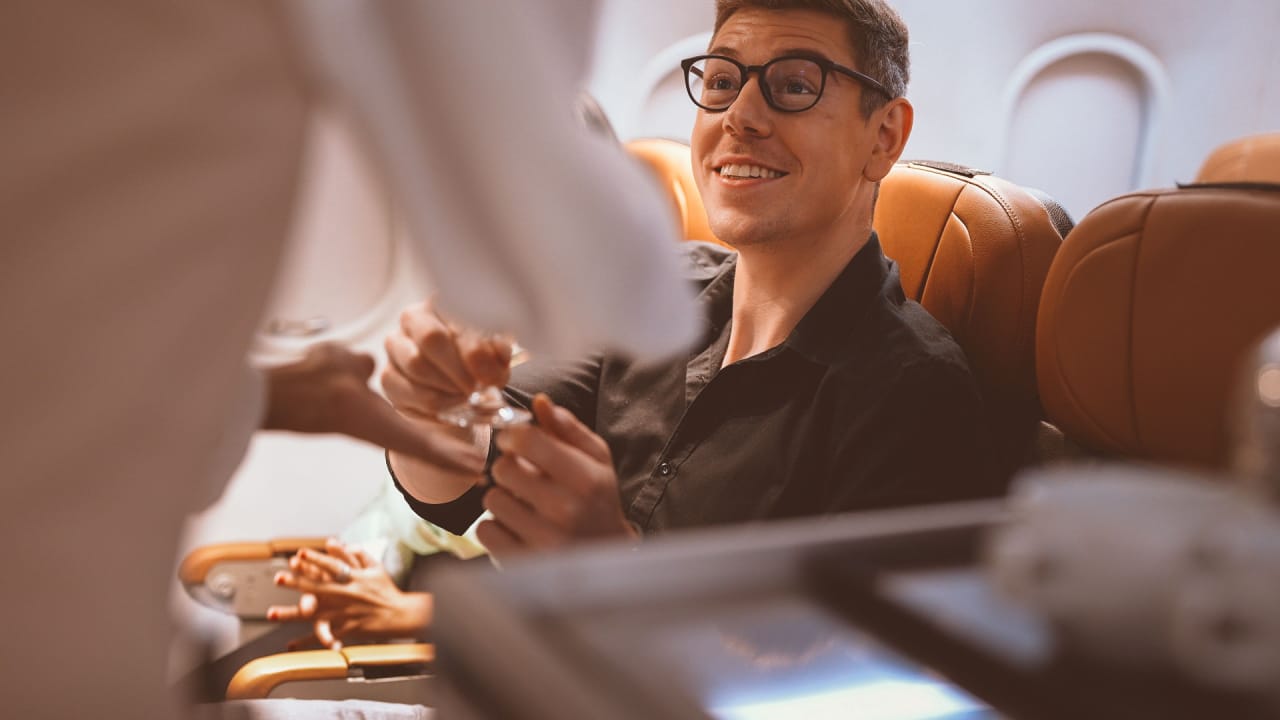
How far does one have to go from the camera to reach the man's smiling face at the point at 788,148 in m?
1.62

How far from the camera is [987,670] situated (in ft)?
2.12

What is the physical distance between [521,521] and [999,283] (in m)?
0.92

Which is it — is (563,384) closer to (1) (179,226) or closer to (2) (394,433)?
(2) (394,433)

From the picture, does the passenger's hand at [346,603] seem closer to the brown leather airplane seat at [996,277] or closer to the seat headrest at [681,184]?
the seat headrest at [681,184]

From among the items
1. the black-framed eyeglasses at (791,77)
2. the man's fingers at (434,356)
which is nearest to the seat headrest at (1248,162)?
the black-framed eyeglasses at (791,77)

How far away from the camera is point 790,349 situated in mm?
1527

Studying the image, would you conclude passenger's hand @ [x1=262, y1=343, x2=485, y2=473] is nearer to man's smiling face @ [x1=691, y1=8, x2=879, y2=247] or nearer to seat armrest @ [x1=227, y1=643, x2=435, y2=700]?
man's smiling face @ [x1=691, y1=8, x2=879, y2=247]

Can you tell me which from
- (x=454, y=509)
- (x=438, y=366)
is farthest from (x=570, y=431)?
(x=454, y=509)

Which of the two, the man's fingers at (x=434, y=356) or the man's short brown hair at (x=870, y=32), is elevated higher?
the man's short brown hair at (x=870, y=32)

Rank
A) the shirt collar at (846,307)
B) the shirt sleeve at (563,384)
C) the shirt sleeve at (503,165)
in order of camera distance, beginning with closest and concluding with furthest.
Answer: the shirt sleeve at (503,165)
the shirt collar at (846,307)
the shirt sleeve at (563,384)

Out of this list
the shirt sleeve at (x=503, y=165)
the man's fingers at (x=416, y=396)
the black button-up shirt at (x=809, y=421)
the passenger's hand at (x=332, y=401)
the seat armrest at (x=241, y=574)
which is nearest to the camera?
the shirt sleeve at (x=503, y=165)

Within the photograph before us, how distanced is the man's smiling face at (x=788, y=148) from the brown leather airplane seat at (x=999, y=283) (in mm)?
175

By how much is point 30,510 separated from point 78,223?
0.20 metres

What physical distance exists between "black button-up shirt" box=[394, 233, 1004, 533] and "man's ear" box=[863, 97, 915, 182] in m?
0.13
